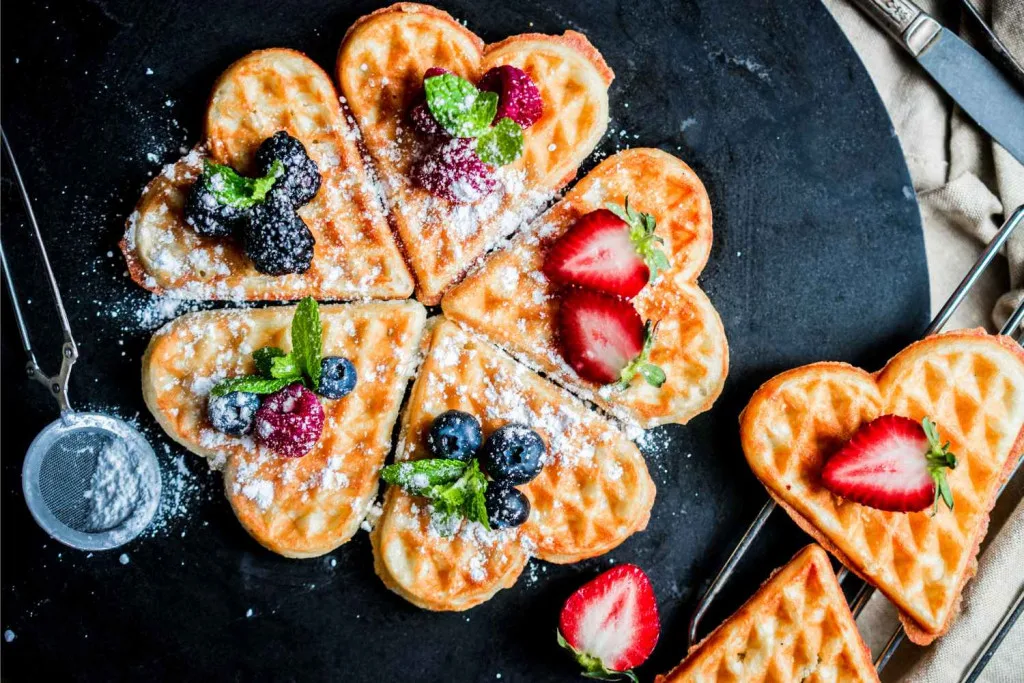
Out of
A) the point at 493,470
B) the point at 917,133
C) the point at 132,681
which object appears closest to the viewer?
the point at 493,470

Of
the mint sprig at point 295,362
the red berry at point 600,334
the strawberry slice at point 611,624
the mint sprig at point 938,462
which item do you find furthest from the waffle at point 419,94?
the mint sprig at point 938,462

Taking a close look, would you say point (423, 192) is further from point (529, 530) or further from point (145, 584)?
point (145, 584)

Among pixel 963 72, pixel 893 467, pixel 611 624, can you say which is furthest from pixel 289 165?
pixel 963 72

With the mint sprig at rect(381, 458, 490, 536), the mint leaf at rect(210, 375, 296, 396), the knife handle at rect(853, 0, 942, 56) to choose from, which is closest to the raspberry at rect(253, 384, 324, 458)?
the mint leaf at rect(210, 375, 296, 396)

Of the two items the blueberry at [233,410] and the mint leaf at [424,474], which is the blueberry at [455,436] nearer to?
the mint leaf at [424,474]

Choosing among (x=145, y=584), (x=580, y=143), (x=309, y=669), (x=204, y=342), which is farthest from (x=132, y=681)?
(x=580, y=143)

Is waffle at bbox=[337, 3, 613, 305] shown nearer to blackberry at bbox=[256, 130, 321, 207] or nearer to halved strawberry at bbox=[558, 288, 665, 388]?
blackberry at bbox=[256, 130, 321, 207]
